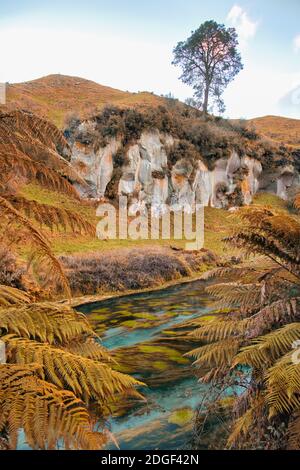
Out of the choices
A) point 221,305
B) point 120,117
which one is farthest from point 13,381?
point 120,117

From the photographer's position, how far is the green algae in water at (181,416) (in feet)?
17.3

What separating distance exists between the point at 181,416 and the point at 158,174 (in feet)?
82.6

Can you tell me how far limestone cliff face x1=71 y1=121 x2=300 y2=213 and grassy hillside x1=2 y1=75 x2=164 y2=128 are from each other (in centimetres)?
482

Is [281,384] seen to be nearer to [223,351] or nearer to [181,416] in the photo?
[223,351]

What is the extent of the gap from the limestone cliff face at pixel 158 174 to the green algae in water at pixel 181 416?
19.6 meters

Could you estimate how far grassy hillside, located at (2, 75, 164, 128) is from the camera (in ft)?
116

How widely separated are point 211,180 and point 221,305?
29350mm

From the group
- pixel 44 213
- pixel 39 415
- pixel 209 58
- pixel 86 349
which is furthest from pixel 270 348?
pixel 209 58

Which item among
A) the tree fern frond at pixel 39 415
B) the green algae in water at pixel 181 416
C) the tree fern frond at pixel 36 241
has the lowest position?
the green algae in water at pixel 181 416

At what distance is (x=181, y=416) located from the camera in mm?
5445

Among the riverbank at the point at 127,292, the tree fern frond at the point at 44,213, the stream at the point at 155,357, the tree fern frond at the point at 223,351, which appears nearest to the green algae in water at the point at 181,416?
the stream at the point at 155,357

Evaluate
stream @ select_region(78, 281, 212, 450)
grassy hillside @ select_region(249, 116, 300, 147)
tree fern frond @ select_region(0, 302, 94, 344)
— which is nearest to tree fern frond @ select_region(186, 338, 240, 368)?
stream @ select_region(78, 281, 212, 450)

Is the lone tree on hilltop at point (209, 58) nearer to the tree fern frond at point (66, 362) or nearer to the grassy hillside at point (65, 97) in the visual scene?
the grassy hillside at point (65, 97)

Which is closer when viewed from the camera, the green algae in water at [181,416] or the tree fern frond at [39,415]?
the tree fern frond at [39,415]
